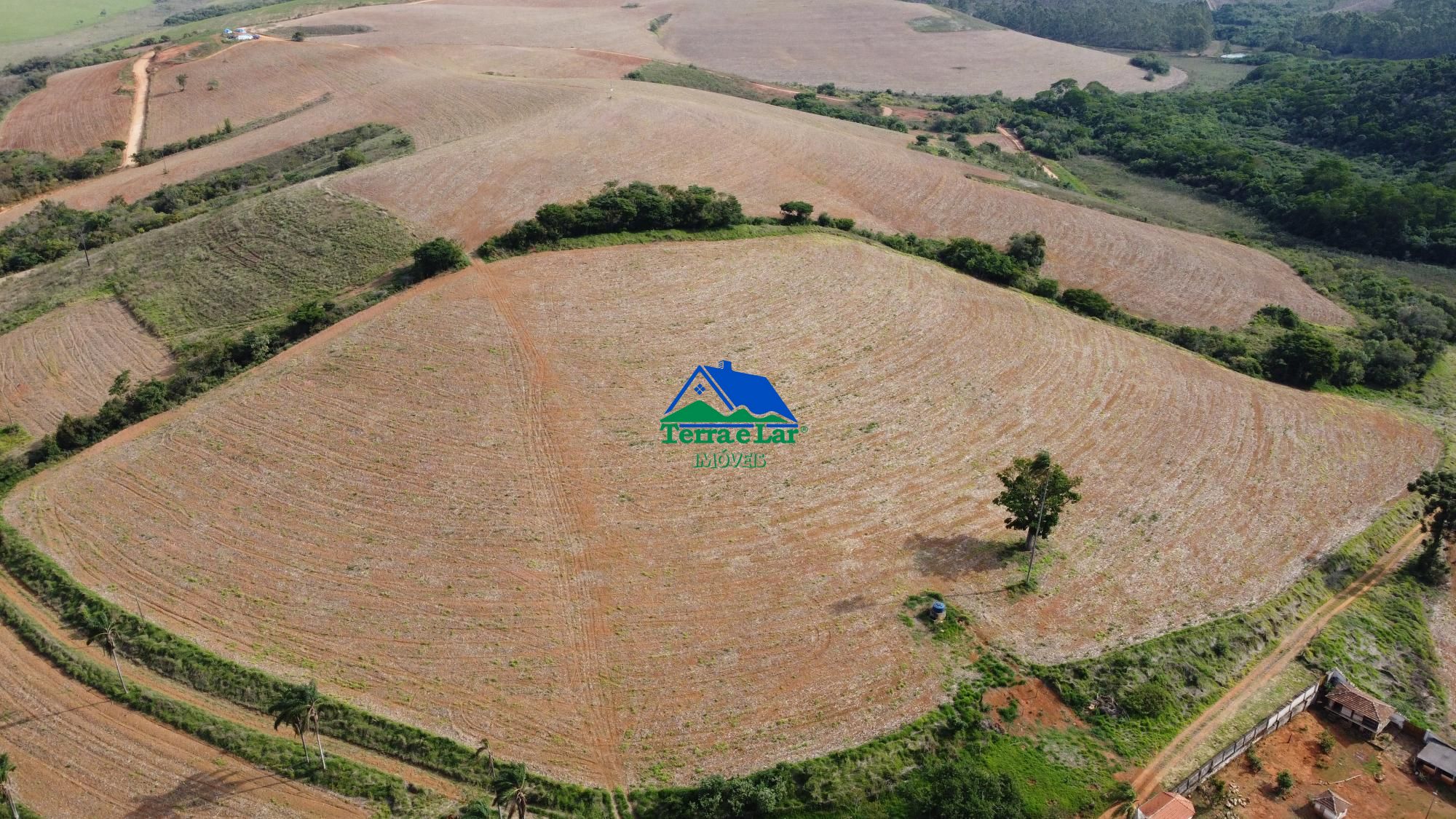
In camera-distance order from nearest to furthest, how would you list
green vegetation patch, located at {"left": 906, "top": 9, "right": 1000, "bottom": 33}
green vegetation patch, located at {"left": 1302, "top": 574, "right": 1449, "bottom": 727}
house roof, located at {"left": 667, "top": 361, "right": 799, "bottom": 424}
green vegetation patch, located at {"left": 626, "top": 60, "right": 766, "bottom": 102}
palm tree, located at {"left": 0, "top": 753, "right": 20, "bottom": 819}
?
palm tree, located at {"left": 0, "top": 753, "right": 20, "bottom": 819} → green vegetation patch, located at {"left": 1302, "top": 574, "right": 1449, "bottom": 727} → house roof, located at {"left": 667, "top": 361, "right": 799, "bottom": 424} → green vegetation patch, located at {"left": 626, "top": 60, "right": 766, "bottom": 102} → green vegetation patch, located at {"left": 906, "top": 9, "right": 1000, "bottom": 33}

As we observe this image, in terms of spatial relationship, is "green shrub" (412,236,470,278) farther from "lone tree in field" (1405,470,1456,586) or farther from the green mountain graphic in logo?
"lone tree in field" (1405,470,1456,586)

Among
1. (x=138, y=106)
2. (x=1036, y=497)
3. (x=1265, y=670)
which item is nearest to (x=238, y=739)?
(x=1036, y=497)

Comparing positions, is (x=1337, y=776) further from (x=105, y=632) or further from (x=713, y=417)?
(x=105, y=632)

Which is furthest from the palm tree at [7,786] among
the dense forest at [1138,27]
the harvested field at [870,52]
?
the dense forest at [1138,27]

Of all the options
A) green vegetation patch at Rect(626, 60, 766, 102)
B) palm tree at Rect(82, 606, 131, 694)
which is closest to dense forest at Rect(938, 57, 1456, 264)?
green vegetation patch at Rect(626, 60, 766, 102)

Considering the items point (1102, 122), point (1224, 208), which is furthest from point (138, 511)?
point (1102, 122)

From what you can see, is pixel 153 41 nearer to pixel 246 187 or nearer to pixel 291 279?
pixel 246 187
